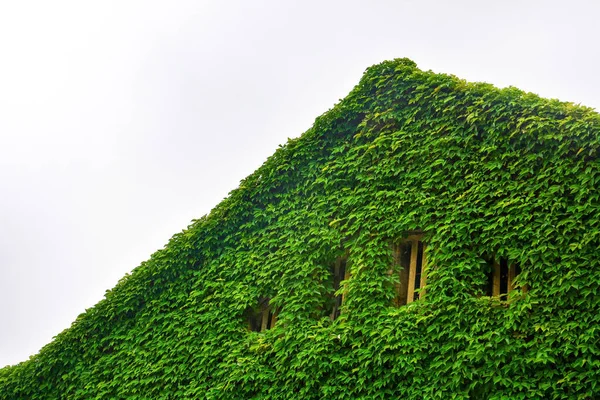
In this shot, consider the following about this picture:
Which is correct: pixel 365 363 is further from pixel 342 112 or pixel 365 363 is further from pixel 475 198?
pixel 342 112

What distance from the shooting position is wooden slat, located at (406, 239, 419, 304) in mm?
9445

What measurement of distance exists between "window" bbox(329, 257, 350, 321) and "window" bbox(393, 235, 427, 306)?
835 mm

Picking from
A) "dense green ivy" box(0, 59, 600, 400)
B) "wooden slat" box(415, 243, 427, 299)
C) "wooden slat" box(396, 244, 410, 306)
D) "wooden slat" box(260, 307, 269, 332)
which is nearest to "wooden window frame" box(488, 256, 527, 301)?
"dense green ivy" box(0, 59, 600, 400)

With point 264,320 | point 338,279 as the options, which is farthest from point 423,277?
point 264,320

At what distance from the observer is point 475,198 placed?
9.20m

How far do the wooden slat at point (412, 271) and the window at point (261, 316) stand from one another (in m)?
2.27

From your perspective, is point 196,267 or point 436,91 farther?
point 196,267

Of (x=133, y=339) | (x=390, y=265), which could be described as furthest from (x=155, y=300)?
(x=390, y=265)

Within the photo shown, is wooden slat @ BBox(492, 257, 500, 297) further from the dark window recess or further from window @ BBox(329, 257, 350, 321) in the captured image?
window @ BBox(329, 257, 350, 321)

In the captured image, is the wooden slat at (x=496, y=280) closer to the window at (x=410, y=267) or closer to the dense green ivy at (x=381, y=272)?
the dense green ivy at (x=381, y=272)

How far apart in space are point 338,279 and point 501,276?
257 cm

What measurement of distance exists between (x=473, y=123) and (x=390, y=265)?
2454 mm

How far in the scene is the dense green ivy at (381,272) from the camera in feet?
26.5

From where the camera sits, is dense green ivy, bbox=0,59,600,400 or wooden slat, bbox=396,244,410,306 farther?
wooden slat, bbox=396,244,410,306
